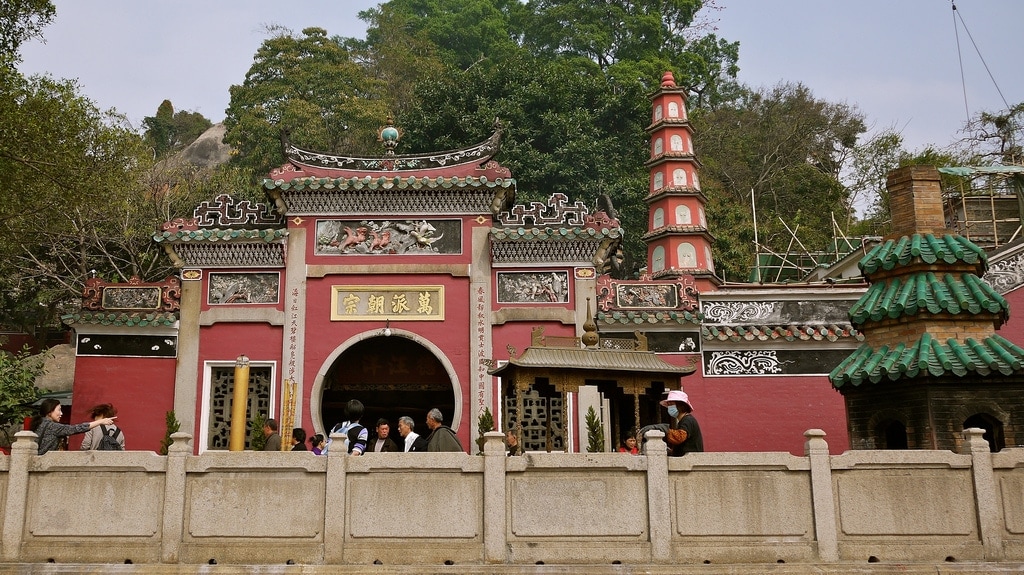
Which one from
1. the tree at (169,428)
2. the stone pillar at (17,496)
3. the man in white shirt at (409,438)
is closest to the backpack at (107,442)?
the stone pillar at (17,496)

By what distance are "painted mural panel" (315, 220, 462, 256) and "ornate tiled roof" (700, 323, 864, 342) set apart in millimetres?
4340

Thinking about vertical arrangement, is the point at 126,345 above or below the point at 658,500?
above

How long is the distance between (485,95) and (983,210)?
1574cm

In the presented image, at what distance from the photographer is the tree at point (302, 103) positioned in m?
31.3

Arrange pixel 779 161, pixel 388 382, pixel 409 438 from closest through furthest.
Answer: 1. pixel 409 438
2. pixel 388 382
3. pixel 779 161

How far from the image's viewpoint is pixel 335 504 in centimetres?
794

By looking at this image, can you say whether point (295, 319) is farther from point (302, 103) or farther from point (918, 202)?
point (302, 103)

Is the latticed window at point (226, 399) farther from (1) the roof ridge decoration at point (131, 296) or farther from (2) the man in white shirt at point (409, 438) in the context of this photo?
(2) the man in white shirt at point (409, 438)

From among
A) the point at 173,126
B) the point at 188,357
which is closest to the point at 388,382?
the point at 188,357

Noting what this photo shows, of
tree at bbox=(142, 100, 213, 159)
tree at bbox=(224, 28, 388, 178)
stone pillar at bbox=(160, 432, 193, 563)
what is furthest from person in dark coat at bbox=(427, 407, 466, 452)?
tree at bbox=(142, 100, 213, 159)

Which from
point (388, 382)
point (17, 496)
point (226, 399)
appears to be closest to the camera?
point (17, 496)

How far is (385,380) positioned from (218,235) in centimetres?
383

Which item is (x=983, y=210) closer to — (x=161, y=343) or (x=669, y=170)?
(x=669, y=170)

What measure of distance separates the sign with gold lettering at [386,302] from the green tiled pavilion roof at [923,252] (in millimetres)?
7175
